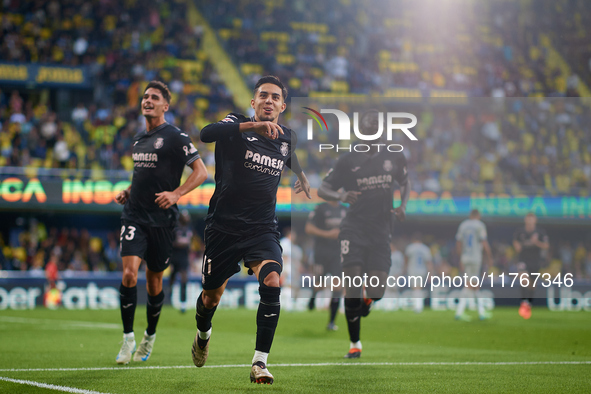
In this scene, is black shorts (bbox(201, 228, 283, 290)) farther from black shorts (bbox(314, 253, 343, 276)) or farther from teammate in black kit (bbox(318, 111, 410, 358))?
black shorts (bbox(314, 253, 343, 276))

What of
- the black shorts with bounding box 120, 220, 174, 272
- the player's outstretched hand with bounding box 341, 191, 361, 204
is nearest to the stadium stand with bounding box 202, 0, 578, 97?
the player's outstretched hand with bounding box 341, 191, 361, 204

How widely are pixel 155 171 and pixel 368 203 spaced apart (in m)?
2.70

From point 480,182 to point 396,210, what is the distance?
59.4 ft

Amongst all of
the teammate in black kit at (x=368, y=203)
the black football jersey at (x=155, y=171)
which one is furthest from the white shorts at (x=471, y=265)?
the black football jersey at (x=155, y=171)

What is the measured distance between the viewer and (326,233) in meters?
14.1

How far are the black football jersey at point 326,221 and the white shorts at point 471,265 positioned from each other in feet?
12.7

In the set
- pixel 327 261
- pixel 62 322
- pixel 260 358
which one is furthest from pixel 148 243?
pixel 62 322

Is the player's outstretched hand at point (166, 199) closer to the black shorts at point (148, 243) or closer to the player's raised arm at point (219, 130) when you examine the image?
the black shorts at point (148, 243)

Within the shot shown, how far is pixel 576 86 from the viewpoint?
35.7 metres

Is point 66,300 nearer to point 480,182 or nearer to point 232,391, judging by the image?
point 480,182

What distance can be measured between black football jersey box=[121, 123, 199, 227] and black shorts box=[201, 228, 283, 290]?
58.3 inches

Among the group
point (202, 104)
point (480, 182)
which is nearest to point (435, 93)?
point (480, 182)

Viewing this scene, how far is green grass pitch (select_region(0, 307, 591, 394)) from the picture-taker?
5.87 m

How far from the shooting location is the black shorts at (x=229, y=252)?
6051 millimetres
